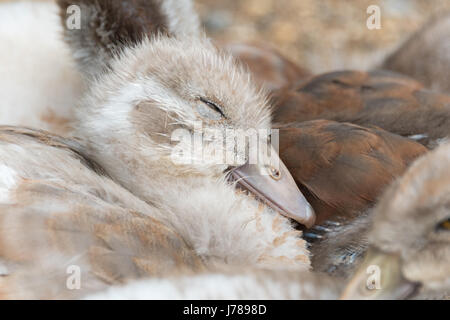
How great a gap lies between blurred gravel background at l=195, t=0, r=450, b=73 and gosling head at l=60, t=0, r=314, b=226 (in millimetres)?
1731

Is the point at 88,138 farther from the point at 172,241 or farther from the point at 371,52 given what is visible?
the point at 371,52

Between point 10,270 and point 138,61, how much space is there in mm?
565

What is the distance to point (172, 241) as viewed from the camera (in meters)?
1.17

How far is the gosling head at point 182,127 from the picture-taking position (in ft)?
4.42

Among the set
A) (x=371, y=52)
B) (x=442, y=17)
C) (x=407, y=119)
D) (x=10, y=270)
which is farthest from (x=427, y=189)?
(x=371, y=52)

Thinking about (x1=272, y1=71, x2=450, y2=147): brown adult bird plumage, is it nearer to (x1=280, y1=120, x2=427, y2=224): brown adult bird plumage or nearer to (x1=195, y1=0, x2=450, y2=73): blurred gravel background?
(x1=280, y1=120, x2=427, y2=224): brown adult bird plumage

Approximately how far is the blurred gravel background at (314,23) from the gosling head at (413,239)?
2.05 meters

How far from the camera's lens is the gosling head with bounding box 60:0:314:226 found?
1.35 metres

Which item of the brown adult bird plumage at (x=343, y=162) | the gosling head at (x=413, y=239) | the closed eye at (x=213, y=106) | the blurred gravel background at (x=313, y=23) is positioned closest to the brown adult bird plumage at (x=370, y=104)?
the brown adult bird plumage at (x=343, y=162)

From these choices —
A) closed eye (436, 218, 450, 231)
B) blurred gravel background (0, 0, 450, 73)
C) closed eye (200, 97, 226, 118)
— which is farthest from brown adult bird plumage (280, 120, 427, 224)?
blurred gravel background (0, 0, 450, 73)

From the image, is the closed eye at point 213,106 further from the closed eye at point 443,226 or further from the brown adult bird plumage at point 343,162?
the closed eye at point 443,226

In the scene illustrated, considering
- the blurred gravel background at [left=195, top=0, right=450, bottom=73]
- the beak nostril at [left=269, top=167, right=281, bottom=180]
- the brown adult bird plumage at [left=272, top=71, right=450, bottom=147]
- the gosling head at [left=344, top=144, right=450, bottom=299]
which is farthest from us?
the blurred gravel background at [left=195, top=0, right=450, bottom=73]

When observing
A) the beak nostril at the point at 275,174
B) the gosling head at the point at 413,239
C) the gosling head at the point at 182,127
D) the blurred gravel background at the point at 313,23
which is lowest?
the gosling head at the point at 413,239

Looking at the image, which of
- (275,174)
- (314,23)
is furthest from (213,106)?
(314,23)
